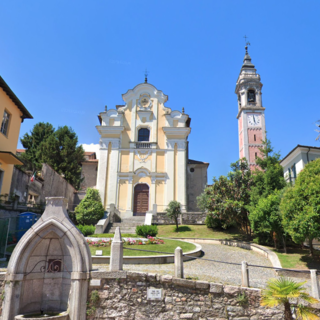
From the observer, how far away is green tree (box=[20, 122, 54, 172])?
3425cm

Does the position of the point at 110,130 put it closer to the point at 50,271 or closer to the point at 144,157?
the point at 144,157

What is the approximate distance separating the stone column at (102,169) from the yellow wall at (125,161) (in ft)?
5.48

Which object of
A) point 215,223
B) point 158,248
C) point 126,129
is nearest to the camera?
point 158,248

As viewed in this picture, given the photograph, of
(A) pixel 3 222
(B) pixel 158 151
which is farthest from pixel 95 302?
(B) pixel 158 151

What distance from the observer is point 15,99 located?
61.7 feet

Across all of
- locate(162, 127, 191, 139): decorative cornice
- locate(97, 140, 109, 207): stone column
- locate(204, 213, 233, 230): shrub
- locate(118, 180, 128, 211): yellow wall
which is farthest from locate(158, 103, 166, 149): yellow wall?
locate(204, 213, 233, 230): shrub

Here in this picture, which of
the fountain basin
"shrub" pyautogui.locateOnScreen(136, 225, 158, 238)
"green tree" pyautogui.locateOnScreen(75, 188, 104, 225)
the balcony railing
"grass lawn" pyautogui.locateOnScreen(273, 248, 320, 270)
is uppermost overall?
the balcony railing

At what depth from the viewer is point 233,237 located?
19.6 meters

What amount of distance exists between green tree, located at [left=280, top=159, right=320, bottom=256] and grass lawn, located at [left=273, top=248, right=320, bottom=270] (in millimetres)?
1161

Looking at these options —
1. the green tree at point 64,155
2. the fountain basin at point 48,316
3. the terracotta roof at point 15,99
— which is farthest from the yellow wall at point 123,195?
the fountain basin at point 48,316

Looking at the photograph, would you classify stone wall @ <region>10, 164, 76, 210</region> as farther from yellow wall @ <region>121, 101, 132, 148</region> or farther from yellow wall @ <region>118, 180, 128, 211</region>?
yellow wall @ <region>121, 101, 132, 148</region>

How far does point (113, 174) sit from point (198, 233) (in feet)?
40.0

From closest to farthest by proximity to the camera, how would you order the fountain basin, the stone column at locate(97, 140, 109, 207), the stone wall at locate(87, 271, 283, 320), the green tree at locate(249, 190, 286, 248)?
the fountain basin < the stone wall at locate(87, 271, 283, 320) < the green tree at locate(249, 190, 286, 248) < the stone column at locate(97, 140, 109, 207)

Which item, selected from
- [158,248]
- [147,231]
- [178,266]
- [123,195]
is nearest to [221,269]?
[178,266]
